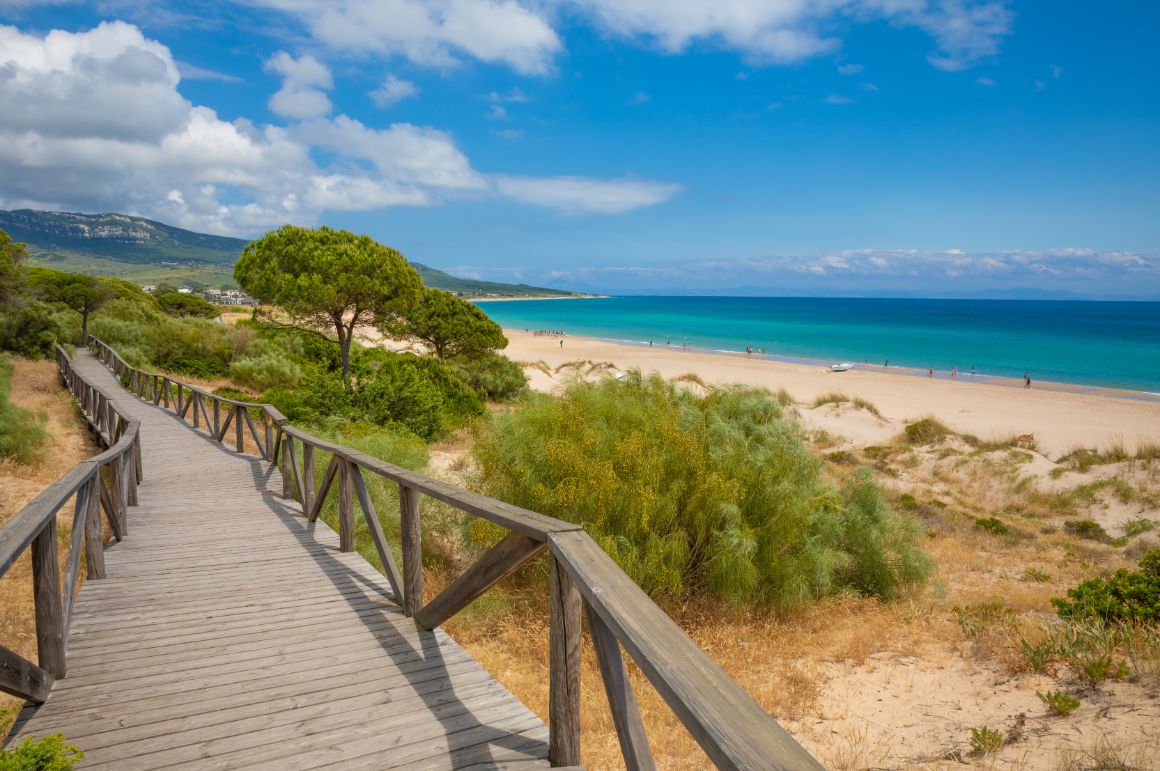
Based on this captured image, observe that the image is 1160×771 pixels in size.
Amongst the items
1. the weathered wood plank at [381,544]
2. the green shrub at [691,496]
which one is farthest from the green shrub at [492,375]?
the weathered wood plank at [381,544]

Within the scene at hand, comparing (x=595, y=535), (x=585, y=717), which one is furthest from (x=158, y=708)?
(x=595, y=535)

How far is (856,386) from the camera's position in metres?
40.8

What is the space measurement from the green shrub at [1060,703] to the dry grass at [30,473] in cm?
664

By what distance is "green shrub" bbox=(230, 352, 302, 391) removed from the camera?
24.9 meters

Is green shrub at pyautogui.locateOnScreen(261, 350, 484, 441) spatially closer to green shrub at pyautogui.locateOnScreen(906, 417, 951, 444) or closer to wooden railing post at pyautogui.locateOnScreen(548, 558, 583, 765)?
wooden railing post at pyautogui.locateOnScreen(548, 558, 583, 765)

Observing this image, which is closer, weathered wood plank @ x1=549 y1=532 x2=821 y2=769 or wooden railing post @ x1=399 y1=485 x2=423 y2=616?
weathered wood plank @ x1=549 y1=532 x2=821 y2=769

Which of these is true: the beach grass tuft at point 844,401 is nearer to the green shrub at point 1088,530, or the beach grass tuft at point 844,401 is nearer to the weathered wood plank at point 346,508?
the green shrub at point 1088,530

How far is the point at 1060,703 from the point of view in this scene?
481 cm

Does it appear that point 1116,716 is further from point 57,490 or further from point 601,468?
point 57,490

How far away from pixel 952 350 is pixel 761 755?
76.0 meters

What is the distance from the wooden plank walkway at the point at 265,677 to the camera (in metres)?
2.95

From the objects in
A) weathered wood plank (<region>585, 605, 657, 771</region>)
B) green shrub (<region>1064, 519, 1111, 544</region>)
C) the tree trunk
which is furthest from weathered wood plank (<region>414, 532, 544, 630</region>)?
the tree trunk

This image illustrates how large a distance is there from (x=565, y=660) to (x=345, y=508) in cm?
395

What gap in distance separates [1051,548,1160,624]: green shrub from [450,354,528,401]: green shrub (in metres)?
20.6
